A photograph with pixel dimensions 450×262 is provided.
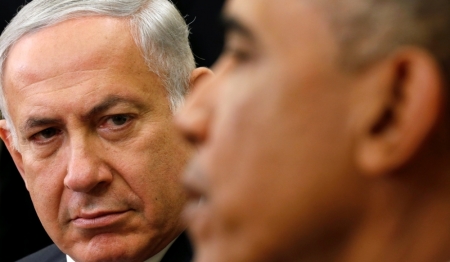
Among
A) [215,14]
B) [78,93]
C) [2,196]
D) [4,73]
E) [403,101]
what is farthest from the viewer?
[2,196]

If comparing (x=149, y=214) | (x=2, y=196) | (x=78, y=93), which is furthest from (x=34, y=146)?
(x=2, y=196)

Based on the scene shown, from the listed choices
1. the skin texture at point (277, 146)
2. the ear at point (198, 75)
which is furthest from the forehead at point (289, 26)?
the ear at point (198, 75)

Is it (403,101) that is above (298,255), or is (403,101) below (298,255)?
above

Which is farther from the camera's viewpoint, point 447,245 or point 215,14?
point 215,14

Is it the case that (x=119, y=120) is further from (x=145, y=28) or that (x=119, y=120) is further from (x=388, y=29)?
(x=388, y=29)

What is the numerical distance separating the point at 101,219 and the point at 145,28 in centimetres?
38

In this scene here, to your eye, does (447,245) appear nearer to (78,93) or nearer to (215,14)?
(78,93)

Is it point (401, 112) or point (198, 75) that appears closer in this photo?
point (401, 112)

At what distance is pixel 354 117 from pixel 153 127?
89cm

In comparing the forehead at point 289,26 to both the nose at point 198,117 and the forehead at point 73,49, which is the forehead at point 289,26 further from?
the forehead at point 73,49

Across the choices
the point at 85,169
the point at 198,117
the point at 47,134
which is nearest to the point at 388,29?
the point at 198,117

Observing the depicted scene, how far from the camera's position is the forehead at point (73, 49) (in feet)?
4.63

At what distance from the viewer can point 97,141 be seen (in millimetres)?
1412

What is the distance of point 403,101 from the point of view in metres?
0.61
